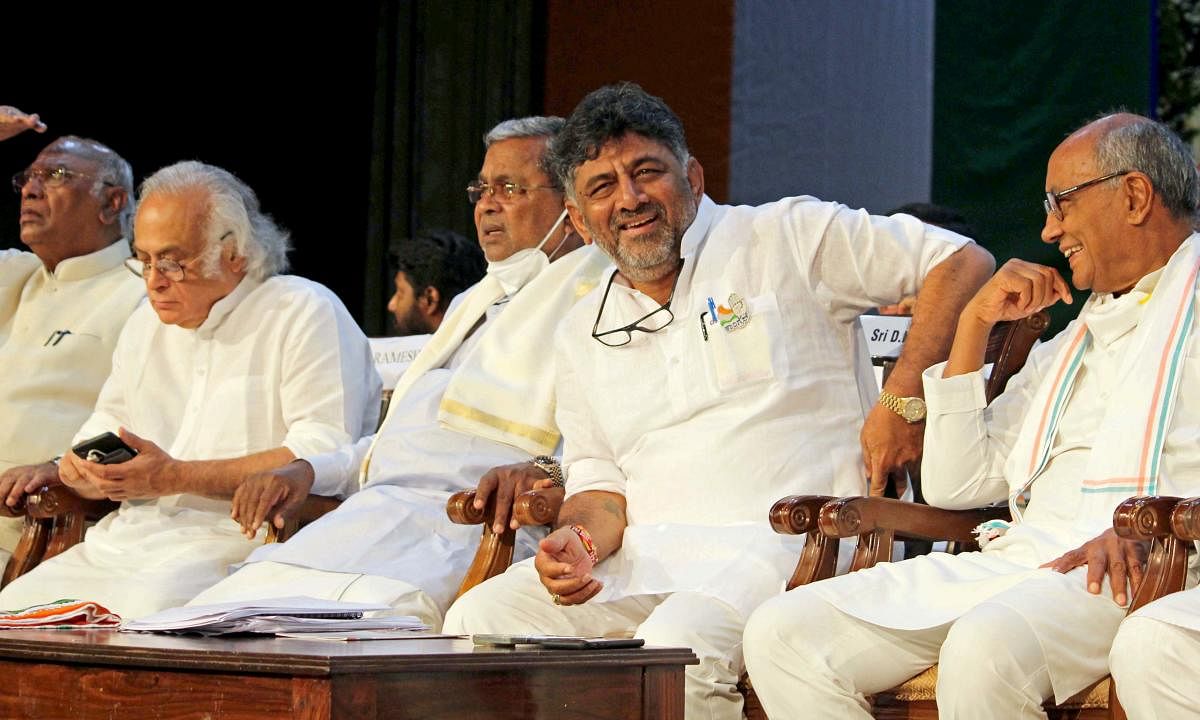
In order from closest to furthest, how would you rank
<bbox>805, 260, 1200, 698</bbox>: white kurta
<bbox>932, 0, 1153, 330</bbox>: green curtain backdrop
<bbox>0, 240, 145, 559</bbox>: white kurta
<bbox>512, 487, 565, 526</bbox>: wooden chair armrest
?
<bbox>805, 260, 1200, 698</bbox>: white kurta, <bbox>512, 487, 565, 526</bbox>: wooden chair armrest, <bbox>0, 240, 145, 559</bbox>: white kurta, <bbox>932, 0, 1153, 330</bbox>: green curtain backdrop

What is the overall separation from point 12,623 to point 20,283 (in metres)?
2.31

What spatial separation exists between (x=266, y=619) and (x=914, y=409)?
1273 millimetres

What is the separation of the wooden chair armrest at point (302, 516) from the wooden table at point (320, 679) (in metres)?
1.21

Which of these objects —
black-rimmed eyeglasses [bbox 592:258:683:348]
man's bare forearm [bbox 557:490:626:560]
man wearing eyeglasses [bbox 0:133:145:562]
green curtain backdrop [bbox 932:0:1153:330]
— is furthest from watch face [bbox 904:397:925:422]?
green curtain backdrop [bbox 932:0:1153:330]

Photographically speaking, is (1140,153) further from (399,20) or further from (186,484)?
(399,20)

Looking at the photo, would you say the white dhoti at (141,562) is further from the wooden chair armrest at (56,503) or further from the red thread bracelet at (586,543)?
the red thread bracelet at (586,543)

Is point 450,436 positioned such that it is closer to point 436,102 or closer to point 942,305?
point 942,305

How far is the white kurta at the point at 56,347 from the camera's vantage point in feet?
14.5

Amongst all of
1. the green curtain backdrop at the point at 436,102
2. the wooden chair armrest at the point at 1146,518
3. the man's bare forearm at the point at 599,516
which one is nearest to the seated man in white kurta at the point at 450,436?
the man's bare forearm at the point at 599,516

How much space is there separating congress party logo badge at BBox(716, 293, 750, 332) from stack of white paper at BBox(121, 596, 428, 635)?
3.07ft

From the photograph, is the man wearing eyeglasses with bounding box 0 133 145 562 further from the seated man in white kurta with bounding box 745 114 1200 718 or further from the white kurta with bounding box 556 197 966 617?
the seated man in white kurta with bounding box 745 114 1200 718

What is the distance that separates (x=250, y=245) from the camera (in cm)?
412

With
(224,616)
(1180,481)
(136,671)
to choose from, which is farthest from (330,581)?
(1180,481)

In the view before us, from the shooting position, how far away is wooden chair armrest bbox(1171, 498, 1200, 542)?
2270 mm
